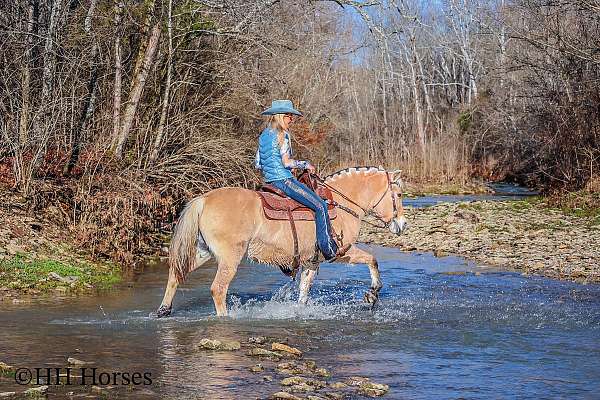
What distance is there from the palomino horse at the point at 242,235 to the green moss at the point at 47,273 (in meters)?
2.57

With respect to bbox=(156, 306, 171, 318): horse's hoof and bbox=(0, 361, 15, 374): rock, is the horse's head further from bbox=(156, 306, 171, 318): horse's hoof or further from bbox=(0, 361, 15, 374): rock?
bbox=(0, 361, 15, 374): rock

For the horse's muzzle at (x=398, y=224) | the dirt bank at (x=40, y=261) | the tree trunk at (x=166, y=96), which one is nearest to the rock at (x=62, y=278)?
the dirt bank at (x=40, y=261)

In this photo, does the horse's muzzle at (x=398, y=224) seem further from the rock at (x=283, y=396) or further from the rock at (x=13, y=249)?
the rock at (x=13, y=249)

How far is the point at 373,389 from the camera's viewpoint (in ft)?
22.5

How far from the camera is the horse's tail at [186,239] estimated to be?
10.3 meters

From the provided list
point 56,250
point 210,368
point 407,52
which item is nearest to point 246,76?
point 56,250

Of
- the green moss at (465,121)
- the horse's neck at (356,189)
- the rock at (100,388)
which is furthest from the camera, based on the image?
the green moss at (465,121)

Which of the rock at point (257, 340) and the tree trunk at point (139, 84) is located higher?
A: the tree trunk at point (139, 84)

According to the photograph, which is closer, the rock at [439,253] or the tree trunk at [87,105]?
the tree trunk at [87,105]

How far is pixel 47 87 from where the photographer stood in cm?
1577

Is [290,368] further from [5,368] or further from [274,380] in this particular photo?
[5,368]

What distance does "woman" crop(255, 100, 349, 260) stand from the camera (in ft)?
34.3

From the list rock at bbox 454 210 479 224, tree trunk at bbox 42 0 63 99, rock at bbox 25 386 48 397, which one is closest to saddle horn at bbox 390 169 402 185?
rock at bbox 25 386 48 397

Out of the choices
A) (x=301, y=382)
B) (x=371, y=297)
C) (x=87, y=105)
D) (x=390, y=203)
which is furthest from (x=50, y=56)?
(x=301, y=382)
